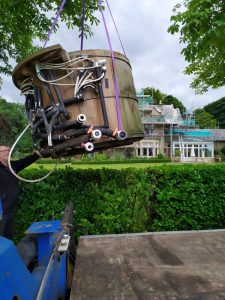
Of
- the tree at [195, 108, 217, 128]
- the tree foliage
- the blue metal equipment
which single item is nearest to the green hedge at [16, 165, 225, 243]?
the blue metal equipment

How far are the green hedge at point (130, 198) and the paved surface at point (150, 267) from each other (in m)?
0.85

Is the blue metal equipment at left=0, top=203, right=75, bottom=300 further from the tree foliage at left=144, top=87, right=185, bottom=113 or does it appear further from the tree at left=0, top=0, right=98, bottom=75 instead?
the tree foliage at left=144, top=87, right=185, bottom=113

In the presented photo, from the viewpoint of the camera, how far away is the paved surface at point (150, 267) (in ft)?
7.68

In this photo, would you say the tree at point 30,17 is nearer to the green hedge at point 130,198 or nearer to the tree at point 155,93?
the green hedge at point 130,198

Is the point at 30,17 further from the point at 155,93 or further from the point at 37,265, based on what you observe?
the point at 155,93

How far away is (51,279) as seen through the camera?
2.29 meters

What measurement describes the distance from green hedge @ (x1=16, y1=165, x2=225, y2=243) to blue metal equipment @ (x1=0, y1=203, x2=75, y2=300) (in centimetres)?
78

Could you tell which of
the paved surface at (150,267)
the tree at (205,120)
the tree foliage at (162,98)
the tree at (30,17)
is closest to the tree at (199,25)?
the tree at (30,17)

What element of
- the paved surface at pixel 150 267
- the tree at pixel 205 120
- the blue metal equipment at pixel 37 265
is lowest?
the tree at pixel 205 120

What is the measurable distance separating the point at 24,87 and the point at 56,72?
1.24ft

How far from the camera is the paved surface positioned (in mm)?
2342

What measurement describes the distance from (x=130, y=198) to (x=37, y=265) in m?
2.39

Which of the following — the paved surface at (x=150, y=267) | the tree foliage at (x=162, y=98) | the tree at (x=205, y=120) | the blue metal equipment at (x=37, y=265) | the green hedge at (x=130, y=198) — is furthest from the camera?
the tree foliage at (x=162, y=98)

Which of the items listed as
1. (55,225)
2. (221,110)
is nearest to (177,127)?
(221,110)
